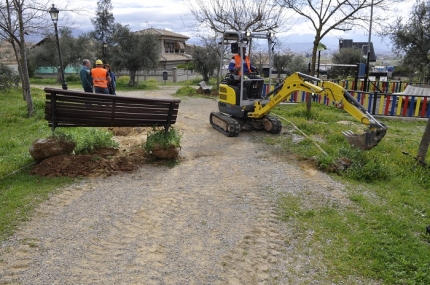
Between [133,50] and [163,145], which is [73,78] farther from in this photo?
[163,145]

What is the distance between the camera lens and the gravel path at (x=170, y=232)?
399 centimetres

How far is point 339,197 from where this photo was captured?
624 cm

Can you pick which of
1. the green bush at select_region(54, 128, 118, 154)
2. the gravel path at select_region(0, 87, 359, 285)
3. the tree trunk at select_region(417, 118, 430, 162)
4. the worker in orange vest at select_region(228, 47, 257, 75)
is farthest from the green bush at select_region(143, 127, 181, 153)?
the tree trunk at select_region(417, 118, 430, 162)

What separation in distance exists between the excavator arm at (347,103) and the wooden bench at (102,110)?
10.9 ft

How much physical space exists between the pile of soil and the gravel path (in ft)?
1.00

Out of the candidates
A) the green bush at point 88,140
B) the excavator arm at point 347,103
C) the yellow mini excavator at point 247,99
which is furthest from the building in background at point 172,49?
the green bush at point 88,140

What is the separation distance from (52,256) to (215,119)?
25.5 feet

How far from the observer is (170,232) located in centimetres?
484

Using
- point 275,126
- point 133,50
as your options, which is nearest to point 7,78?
point 133,50

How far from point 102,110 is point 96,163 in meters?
1.00

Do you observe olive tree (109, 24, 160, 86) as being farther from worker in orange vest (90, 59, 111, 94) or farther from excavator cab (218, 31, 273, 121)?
excavator cab (218, 31, 273, 121)

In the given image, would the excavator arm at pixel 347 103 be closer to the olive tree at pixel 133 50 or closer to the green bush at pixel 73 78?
the olive tree at pixel 133 50

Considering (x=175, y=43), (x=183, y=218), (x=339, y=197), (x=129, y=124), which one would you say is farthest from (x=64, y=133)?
(x=175, y=43)

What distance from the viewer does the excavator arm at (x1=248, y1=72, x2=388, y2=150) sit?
24.5ft
